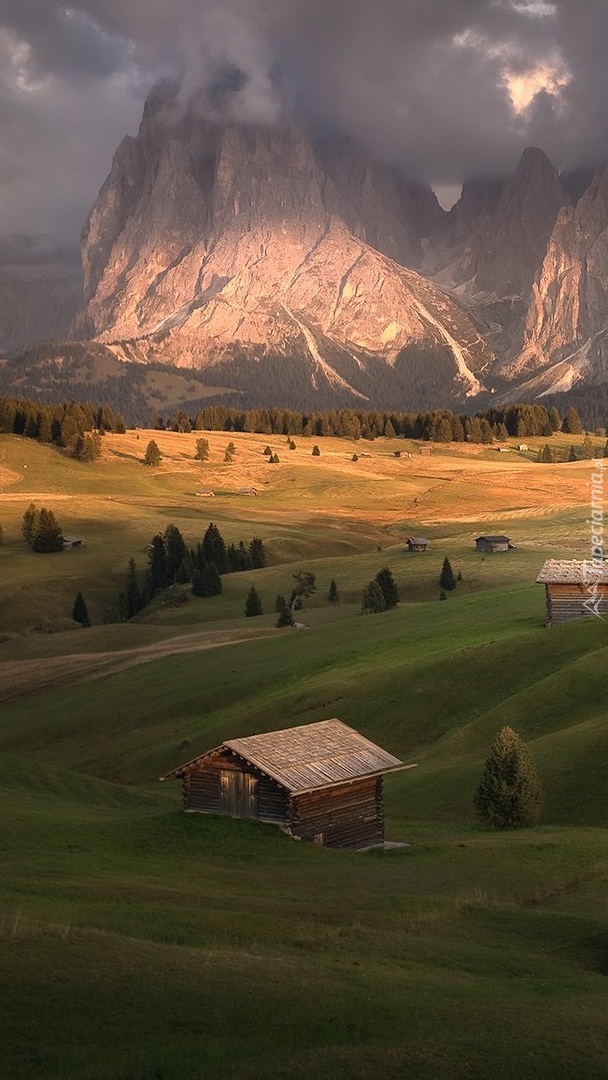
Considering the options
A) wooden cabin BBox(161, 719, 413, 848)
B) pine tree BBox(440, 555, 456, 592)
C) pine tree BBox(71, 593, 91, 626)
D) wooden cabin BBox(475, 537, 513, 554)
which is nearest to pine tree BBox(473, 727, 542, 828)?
wooden cabin BBox(161, 719, 413, 848)

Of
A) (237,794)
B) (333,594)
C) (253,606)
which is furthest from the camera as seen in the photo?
(333,594)

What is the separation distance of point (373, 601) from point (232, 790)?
62740 millimetres

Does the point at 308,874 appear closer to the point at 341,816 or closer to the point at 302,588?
the point at 341,816

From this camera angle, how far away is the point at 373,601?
109 meters

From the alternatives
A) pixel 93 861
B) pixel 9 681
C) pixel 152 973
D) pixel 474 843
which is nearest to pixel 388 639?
pixel 9 681

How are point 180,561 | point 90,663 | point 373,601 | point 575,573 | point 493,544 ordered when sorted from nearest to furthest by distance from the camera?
point 575,573, point 90,663, point 373,601, point 493,544, point 180,561

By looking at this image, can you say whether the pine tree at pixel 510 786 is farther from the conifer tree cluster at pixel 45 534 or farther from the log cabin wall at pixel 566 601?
the conifer tree cluster at pixel 45 534

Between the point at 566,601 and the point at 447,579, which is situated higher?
the point at 566,601

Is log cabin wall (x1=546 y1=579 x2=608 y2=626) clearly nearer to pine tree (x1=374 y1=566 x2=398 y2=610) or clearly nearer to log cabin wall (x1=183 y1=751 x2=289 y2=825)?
pine tree (x1=374 y1=566 x2=398 y2=610)

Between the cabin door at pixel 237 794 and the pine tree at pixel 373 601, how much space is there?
61.2 meters

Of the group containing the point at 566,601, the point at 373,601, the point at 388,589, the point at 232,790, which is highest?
the point at 566,601

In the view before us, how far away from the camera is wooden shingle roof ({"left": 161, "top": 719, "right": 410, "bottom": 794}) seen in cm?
4569

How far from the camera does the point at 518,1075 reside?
20594 mm

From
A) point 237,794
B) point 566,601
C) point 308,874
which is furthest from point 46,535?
point 308,874
